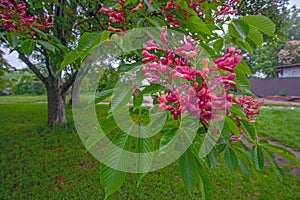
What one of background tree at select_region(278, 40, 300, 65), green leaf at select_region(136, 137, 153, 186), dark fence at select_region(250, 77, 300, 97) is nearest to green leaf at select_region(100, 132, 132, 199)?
green leaf at select_region(136, 137, 153, 186)

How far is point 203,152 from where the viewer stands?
0.77m

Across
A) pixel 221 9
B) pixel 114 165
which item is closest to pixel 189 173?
pixel 114 165

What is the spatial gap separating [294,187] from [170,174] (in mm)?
1593

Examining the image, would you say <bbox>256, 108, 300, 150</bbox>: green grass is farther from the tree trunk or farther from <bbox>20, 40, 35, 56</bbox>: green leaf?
the tree trunk

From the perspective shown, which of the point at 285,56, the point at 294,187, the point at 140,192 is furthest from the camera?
the point at 285,56

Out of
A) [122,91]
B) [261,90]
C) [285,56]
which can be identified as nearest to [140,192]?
[122,91]

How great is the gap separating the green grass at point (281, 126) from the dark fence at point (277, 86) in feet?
27.8

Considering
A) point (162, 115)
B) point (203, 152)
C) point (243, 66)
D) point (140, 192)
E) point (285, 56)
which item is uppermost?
point (285, 56)

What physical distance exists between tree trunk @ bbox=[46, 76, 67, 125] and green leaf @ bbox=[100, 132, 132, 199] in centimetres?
452

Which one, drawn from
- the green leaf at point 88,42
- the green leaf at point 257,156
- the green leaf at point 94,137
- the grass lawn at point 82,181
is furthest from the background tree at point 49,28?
the grass lawn at point 82,181

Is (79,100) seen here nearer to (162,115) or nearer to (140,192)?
(162,115)

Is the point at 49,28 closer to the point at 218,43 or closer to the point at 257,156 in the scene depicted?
the point at 218,43

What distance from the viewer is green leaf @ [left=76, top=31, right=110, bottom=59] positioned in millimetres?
680

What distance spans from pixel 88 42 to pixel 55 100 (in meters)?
4.67
